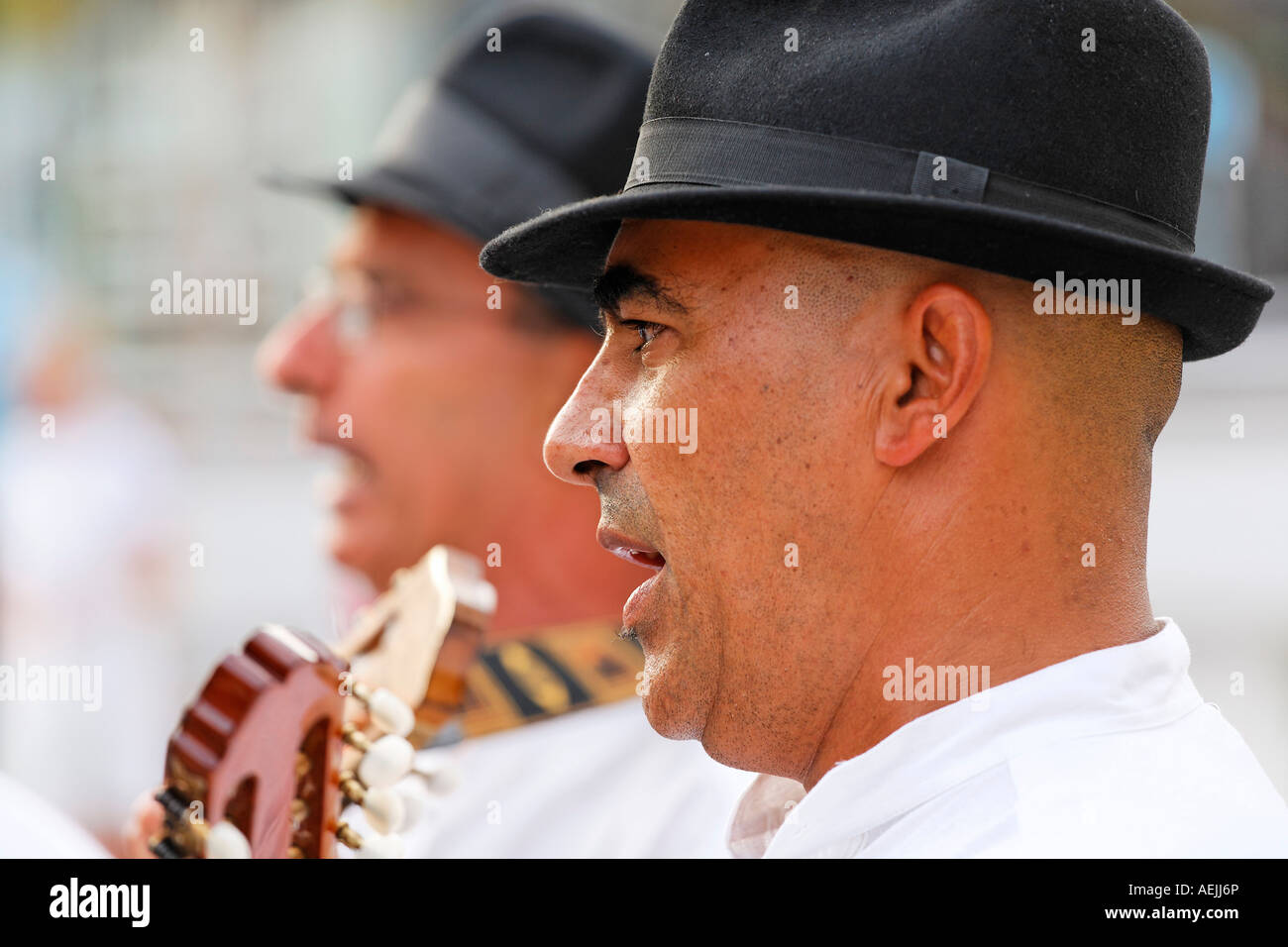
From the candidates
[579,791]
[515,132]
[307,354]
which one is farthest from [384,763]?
[515,132]

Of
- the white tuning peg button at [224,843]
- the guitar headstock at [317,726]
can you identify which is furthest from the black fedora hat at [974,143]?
the white tuning peg button at [224,843]

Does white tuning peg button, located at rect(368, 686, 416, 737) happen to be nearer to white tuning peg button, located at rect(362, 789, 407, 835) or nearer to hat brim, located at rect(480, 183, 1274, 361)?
white tuning peg button, located at rect(362, 789, 407, 835)

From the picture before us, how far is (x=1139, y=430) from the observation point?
157 centimetres

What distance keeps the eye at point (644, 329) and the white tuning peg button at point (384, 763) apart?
66cm

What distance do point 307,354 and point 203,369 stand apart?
746cm

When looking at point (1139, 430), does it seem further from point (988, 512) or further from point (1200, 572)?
point (1200, 572)

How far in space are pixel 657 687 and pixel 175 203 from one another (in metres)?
10.1

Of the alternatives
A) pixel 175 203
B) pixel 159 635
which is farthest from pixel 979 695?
pixel 175 203

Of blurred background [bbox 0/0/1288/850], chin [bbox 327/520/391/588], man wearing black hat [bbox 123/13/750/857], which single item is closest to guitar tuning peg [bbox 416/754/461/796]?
man wearing black hat [bbox 123/13/750/857]

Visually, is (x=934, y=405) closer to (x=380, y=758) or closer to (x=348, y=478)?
(x=380, y=758)

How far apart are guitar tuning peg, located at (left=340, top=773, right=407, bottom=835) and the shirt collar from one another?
62cm

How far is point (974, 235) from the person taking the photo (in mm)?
1460

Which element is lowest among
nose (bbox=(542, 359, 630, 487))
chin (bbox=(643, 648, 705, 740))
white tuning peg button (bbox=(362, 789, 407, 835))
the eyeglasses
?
white tuning peg button (bbox=(362, 789, 407, 835))

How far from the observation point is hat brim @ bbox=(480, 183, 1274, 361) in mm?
1431
